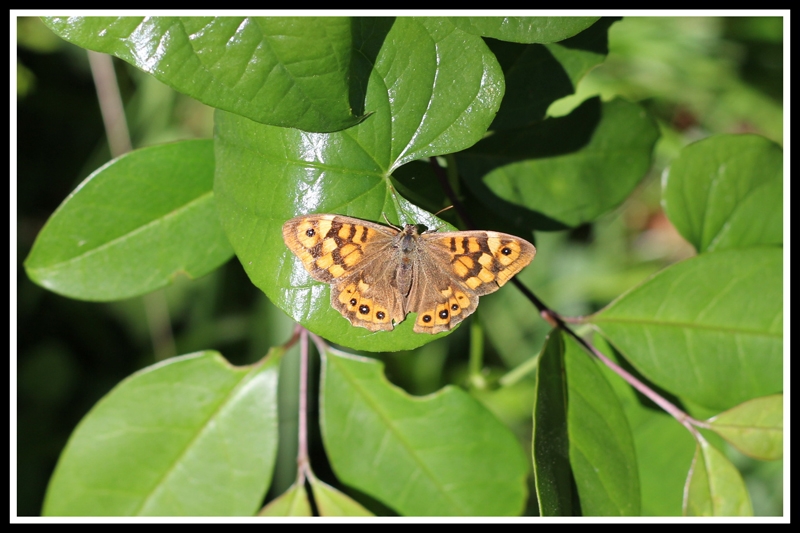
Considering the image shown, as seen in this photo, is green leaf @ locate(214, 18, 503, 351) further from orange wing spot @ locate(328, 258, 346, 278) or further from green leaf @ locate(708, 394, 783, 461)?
green leaf @ locate(708, 394, 783, 461)

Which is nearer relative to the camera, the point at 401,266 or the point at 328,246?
the point at 328,246

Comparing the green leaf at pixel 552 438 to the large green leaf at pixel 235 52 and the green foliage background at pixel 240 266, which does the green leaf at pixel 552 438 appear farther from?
the green foliage background at pixel 240 266

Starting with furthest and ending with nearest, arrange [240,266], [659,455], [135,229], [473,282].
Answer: [240,266] → [659,455] → [135,229] → [473,282]

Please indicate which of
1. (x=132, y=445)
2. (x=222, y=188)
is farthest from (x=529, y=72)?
(x=132, y=445)

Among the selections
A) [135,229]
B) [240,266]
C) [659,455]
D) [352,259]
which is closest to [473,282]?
[352,259]

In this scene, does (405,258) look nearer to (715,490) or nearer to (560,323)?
(560,323)

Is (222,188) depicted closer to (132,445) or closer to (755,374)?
(132,445)

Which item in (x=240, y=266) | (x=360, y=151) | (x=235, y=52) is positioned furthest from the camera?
(x=240, y=266)
